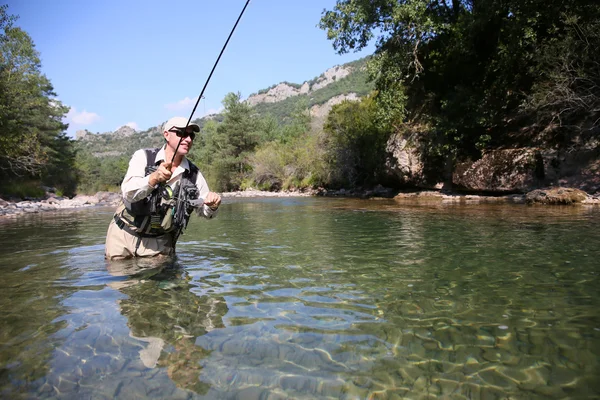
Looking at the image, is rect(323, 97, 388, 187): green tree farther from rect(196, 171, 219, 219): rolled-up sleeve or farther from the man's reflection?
the man's reflection

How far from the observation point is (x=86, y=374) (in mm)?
2553

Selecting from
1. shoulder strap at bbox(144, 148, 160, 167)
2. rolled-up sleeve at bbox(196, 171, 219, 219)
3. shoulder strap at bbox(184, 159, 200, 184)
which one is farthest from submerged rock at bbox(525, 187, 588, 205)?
shoulder strap at bbox(144, 148, 160, 167)

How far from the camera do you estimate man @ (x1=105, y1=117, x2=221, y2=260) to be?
14.9ft

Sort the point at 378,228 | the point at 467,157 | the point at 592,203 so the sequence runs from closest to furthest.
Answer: the point at 378,228
the point at 592,203
the point at 467,157

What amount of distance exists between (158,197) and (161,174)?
25.0 inches

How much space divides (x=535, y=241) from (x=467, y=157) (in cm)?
1323

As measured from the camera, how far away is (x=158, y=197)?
4773 mm

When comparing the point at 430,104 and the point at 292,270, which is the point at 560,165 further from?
the point at 292,270

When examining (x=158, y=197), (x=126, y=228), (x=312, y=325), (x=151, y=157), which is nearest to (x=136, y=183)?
(x=158, y=197)

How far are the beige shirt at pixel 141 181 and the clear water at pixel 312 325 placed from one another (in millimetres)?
1013

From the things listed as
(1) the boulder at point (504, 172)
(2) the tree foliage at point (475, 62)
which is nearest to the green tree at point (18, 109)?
(2) the tree foliage at point (475, 62)

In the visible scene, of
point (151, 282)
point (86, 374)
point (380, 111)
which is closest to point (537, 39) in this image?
point (380, 111)

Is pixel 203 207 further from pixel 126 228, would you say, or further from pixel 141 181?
pixel 126 228

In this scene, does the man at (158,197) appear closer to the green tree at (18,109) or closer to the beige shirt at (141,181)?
the beige shirt at (141,181)
